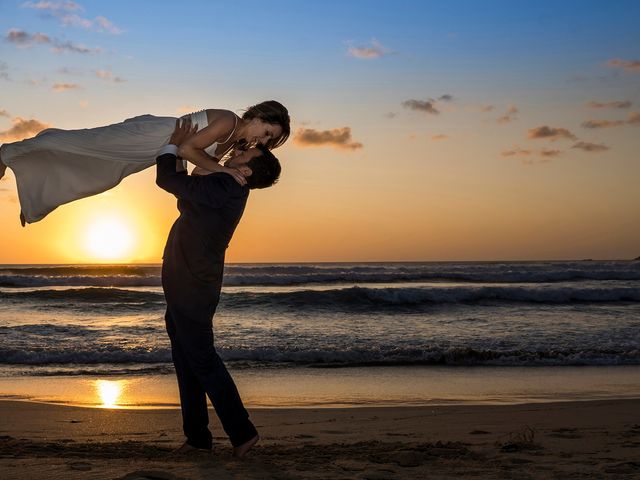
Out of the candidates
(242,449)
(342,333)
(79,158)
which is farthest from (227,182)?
(342,333)

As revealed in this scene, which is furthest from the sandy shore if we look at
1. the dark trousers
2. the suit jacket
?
the suit jacket

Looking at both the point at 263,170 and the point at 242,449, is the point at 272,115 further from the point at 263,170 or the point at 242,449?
the point at 242,449

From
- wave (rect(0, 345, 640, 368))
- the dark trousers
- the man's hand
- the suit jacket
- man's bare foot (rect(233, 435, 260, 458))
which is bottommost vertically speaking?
wave (rect(0, 345, 640, 368))

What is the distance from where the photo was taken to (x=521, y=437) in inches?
231

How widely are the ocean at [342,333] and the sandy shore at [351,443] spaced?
5.09 ft

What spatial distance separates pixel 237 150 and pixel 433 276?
3369cm

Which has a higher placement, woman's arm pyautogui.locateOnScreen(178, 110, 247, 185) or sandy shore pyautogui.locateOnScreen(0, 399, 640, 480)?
woman's arm pyautogui.locateOnScreen(178, 110, 247, 185)

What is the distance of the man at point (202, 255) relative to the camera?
4.59 metres

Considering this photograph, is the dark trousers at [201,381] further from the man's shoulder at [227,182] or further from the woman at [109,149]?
the woman at [109,149]

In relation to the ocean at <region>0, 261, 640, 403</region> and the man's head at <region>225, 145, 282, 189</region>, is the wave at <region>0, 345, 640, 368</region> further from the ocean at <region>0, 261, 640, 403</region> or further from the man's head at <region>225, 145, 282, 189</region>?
the man's head at <region>225, 145, 282, 189</region>

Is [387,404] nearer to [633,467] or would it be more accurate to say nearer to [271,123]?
[633,467]

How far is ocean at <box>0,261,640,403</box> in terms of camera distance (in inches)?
428

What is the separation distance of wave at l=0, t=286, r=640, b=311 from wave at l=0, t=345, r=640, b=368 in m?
8.10

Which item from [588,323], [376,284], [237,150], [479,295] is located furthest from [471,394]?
[376,284]
